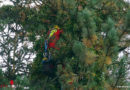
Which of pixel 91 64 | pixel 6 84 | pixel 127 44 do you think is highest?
pixel 127 44

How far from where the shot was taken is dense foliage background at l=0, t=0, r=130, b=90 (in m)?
4.04

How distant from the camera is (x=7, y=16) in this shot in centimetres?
670

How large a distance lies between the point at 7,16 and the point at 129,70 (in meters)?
3.49

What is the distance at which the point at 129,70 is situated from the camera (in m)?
4.28

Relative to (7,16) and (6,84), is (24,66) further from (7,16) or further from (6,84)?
(6,84)

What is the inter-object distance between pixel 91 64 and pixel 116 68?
0.38 meters

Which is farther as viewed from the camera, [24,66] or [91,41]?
[24,66]

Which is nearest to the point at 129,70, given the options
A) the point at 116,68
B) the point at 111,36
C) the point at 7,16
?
the point at 116,68

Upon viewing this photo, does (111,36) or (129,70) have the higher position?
(111,36)

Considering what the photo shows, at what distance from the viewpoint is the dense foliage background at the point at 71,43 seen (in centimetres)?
404

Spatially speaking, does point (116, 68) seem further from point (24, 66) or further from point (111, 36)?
point (24, 66)

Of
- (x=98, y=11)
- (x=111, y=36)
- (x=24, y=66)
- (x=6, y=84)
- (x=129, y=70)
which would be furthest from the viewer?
(x=24, y=66)

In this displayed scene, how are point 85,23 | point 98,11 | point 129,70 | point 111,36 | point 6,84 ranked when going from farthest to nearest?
point 98,11 → point 6,84 → point 129,70 → point 85,23 → point 111,36

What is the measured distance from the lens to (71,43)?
486 centimetres
